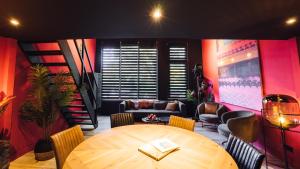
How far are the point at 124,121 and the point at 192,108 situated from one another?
157 inches

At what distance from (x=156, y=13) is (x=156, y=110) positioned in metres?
4.08

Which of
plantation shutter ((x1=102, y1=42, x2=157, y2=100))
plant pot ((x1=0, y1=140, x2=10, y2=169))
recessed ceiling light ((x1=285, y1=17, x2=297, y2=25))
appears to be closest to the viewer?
recessed ceiling light ((x1=285, y1=17, x2=297, y2=25))

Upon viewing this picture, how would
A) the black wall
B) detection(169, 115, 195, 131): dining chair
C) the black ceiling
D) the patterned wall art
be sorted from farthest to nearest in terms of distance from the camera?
the black wall → the patterned wall art → detection(169, 115, 195, 131): dining chair → the black ceiling

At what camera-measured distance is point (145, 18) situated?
6.52 feet

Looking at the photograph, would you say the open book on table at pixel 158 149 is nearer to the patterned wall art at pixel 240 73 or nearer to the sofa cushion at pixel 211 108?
the patterned wall art at pixel 240 73

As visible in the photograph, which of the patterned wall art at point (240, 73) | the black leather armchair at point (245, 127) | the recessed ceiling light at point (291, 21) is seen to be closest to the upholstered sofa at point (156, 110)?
the patterned wall art at point (240, 73)

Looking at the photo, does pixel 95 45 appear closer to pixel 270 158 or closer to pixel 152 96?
pixel 152 96

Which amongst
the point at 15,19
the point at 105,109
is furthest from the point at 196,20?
the point at 105,109

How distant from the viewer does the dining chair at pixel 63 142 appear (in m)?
1.56

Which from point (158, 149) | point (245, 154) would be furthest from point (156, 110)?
point (245, 154)

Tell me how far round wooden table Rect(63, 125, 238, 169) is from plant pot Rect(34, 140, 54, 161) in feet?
5.37

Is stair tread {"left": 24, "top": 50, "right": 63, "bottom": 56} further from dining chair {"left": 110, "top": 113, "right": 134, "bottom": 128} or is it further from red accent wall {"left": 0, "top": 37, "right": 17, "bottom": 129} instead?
dining chair {"left": 110, "top": 113, "right": 134, "bottom": 128}

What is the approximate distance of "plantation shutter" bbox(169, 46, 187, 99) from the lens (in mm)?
6230

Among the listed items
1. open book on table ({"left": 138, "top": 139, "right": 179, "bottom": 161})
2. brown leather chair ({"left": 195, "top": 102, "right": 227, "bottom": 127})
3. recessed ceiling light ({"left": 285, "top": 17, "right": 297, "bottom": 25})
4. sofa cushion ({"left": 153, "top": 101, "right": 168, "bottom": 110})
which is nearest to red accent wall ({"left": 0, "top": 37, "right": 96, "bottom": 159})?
open book on table ({"left": 138, "top": 139, "right": 179, "bottom": 161})
